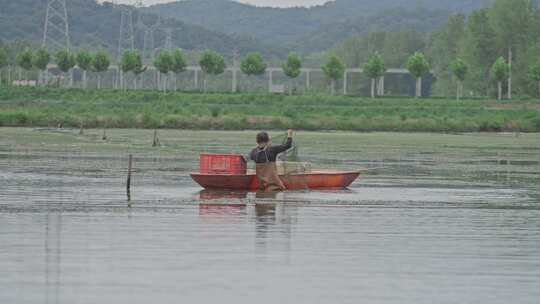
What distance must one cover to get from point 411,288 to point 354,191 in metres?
16.6

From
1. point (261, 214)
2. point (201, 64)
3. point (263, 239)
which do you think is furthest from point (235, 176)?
point (201, 64)

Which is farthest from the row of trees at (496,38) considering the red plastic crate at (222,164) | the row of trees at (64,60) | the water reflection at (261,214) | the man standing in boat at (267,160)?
the water reflection at (261,214)

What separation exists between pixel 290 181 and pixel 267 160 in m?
1.66

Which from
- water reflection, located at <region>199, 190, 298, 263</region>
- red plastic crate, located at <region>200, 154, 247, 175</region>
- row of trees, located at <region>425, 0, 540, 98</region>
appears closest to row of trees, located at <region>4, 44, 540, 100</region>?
row of trees, located at <region>425, 0, 540, 98</region>

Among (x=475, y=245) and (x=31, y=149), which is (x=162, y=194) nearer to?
(x=475, y=245)

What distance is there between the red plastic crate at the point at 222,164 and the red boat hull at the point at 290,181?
0.29 meters

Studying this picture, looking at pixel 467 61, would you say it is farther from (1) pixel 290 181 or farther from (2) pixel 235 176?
(2) pixel 235 176

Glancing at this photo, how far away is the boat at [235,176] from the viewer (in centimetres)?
3083

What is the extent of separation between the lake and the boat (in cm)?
41

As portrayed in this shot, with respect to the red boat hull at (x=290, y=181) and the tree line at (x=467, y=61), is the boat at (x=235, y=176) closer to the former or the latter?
the red boat hull at (x=290, y=181)

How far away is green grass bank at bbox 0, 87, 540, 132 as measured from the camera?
8644cm

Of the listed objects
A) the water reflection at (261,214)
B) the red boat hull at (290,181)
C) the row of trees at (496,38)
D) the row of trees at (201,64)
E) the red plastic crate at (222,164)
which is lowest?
the water reflection at (261,214)

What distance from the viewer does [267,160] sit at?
3019cm

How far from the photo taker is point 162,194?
30.2 metres
